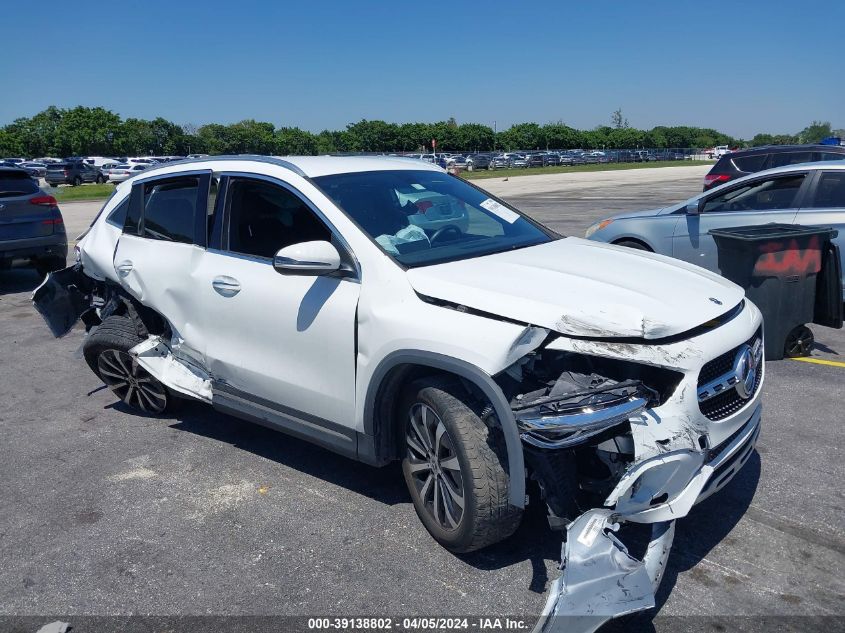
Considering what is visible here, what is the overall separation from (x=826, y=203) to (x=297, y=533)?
6.20 metres

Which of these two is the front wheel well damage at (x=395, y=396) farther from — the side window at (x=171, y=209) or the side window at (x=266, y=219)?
the side window at (x=171, y=209)

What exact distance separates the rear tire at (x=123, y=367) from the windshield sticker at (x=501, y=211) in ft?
8.49

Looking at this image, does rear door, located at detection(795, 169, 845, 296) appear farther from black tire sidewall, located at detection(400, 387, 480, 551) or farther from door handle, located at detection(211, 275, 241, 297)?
door handle, located at detection(211, 275, 241, 297)

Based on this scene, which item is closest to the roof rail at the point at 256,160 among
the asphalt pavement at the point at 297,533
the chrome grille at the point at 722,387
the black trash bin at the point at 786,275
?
the asphalt pavement at the point at 297,533

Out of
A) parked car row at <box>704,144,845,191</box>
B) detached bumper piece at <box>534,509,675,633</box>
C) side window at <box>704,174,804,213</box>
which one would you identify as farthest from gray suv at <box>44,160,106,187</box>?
detached bumper piece at <box>534,509,675,633</box>

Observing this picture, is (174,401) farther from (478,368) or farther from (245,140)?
(245,140)

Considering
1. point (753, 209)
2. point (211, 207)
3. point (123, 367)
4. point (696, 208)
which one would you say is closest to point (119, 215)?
point (123, 367)

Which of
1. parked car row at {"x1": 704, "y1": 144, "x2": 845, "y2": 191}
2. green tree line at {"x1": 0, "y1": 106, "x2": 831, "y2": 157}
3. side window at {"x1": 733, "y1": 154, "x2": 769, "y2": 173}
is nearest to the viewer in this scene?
parked car row at {"x1": 704, "y1": 144, "x2": 845, "y2": 191}

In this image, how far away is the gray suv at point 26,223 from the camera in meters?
10.0

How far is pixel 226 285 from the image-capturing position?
434 cm

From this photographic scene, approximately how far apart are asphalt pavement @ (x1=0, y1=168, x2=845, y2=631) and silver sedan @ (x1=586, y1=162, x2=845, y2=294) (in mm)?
2413

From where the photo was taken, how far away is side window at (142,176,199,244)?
15.7 ft

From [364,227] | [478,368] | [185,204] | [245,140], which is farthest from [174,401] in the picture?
[245,140]

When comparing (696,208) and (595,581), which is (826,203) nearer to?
(696,208)
